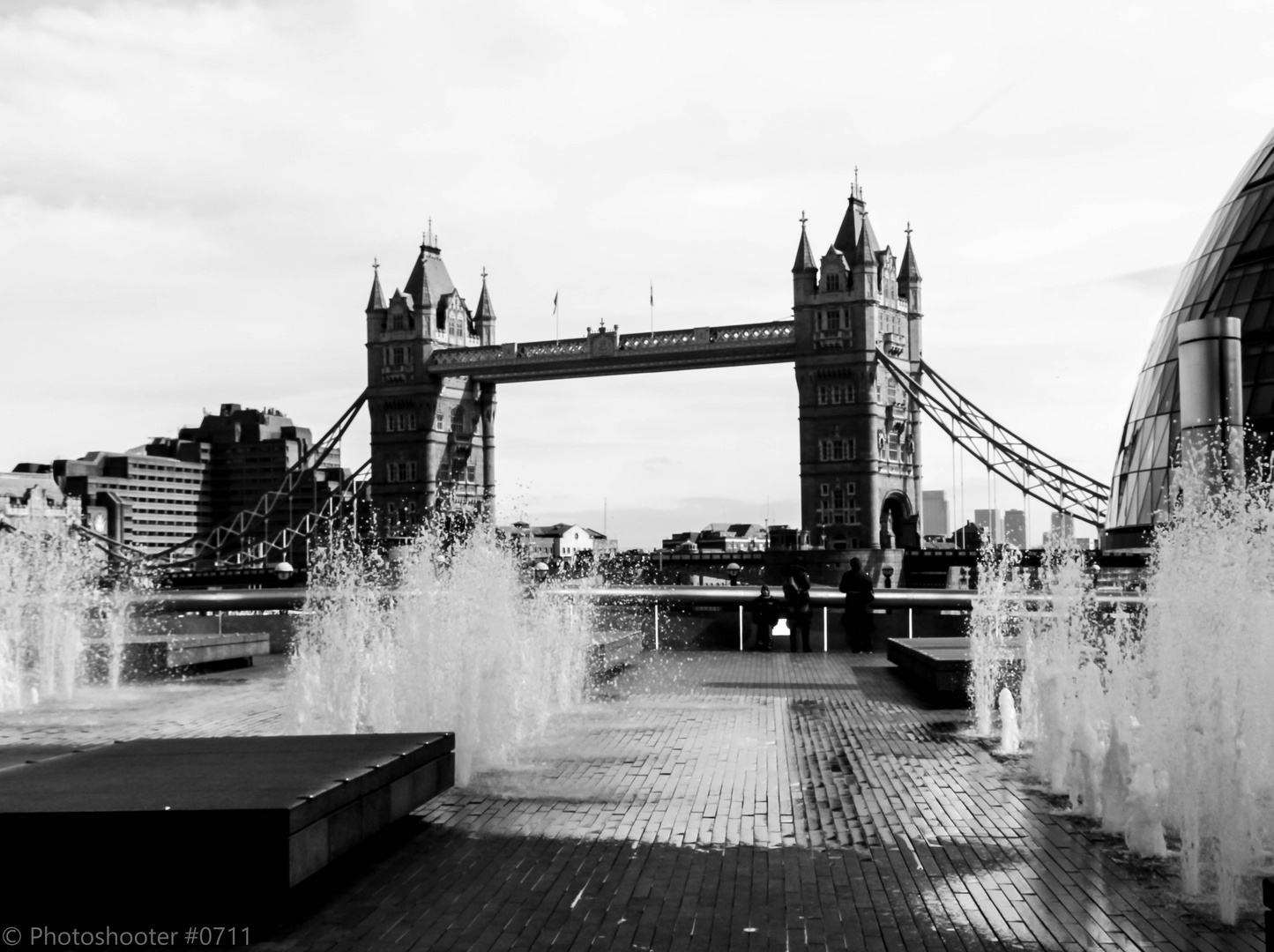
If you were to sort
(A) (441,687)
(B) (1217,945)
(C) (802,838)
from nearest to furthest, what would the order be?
(B) (1217,945)
(C) (802,838)
(A) (441,687)

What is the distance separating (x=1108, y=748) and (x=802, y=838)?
1653 millimetres

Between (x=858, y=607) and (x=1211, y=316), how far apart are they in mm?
14382

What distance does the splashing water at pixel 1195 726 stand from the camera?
17.0 feet

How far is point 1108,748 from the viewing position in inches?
246

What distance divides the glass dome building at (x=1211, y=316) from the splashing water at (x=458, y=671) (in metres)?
17.2

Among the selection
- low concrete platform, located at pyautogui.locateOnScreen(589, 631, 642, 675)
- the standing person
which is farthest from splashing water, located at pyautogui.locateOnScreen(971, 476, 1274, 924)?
the standing person

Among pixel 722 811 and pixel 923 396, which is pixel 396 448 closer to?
pixel 923 396

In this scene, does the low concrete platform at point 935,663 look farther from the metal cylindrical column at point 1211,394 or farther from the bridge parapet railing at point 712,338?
the bridge parapet railing at point 712,338

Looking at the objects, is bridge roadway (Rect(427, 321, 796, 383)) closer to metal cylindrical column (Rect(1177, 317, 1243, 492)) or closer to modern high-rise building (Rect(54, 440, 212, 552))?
metal cylindrical column (Rect(1177, 317, 1243, 492))

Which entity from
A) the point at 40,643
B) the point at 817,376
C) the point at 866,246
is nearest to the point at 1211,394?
the point at 40,643

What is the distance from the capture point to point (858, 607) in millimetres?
15953

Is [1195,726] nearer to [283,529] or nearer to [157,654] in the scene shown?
[157,654]

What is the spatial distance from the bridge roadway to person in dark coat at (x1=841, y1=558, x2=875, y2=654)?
52.7 metres

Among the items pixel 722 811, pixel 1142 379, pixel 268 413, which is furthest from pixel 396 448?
pixel 268 413
